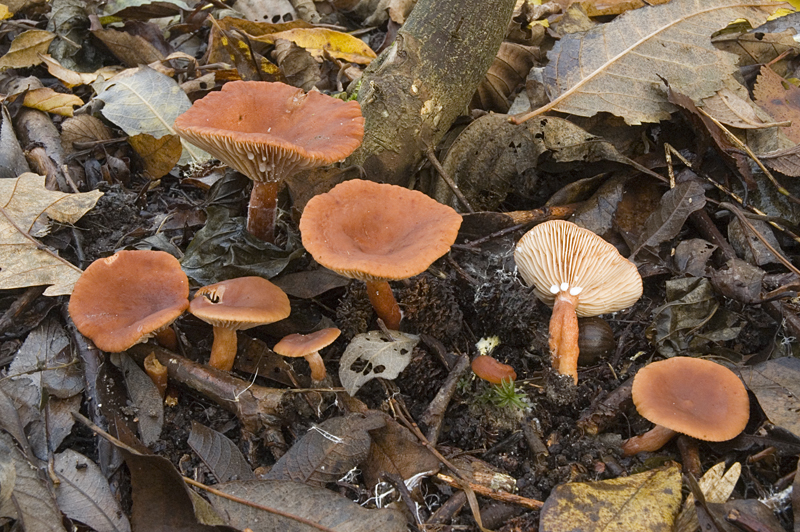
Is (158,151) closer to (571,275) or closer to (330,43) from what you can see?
(330,43)

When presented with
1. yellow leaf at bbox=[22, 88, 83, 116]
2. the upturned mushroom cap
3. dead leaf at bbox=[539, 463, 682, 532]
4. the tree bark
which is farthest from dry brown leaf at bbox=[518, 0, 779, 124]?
yellow leaf at bbox=[22, 88, 83, 116]

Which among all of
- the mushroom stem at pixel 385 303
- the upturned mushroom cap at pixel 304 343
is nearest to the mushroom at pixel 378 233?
the mushroom stem at pixel 385 303

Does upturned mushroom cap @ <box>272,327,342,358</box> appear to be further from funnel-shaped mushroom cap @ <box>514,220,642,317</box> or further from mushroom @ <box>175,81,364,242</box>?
funnel-shaped mushroom cap @ <box>514,220,642,317</box>

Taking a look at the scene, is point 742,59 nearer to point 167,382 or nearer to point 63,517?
point 167,382

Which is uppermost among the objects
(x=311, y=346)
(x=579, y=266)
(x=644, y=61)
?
(x=644, y=61)

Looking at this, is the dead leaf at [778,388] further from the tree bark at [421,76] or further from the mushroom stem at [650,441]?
the tree bark at [421,76]

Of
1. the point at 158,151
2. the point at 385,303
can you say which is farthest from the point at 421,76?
the point at 158,151

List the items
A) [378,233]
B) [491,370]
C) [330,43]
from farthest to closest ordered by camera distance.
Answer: [330,43]
[378,233]
[491,370]
